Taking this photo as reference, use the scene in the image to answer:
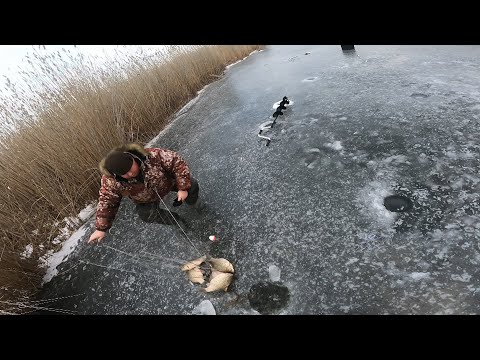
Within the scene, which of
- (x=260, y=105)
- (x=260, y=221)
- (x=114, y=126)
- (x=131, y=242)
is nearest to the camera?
(x=260, y=221)

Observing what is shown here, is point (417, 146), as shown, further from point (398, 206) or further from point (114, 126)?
point (114, 126)

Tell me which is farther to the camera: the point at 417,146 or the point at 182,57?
the point at 182,57

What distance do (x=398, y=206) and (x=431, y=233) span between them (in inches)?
12.6

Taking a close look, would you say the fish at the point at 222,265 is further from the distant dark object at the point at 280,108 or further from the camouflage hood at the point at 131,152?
the distant dark object at the point at 280,108

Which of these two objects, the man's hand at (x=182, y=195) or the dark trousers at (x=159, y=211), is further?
the dark trousers at (x=159, y=211)

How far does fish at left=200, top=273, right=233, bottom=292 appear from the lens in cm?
218

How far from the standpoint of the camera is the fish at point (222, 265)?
2.28m

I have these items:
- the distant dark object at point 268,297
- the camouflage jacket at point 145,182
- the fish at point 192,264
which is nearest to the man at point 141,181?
the camouflage jacket at point 145,182

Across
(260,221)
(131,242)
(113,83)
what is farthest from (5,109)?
(260,221)

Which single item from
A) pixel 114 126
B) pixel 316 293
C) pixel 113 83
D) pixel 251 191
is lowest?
pixel 316 293

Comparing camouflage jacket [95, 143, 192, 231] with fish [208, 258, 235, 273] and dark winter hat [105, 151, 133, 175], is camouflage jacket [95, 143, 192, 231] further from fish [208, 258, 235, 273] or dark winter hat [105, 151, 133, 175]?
fish [208, 258, 235, 273]

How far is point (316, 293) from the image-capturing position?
2.00 metres

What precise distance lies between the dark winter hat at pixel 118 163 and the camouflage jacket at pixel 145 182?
0.53ft

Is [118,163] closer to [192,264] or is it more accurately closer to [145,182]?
[145,182]
